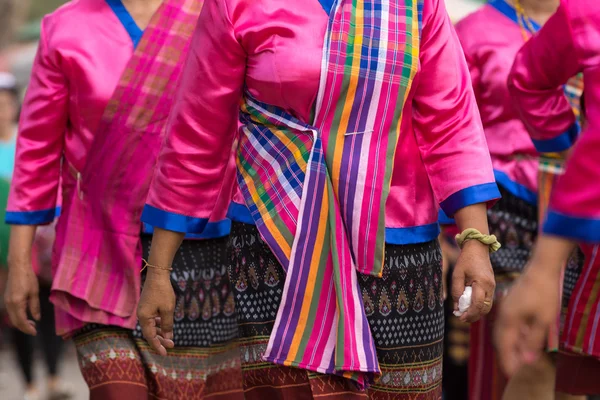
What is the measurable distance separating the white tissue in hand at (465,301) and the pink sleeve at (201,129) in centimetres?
74

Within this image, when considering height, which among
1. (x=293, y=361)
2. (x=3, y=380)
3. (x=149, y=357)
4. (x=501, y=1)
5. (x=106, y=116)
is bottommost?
(x=3, y=380)

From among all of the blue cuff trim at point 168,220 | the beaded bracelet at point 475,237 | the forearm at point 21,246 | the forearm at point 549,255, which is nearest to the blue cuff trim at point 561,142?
the beaded bracelet at point 475,237

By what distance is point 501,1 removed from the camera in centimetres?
481

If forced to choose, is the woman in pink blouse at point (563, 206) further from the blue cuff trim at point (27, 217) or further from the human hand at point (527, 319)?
the blue cuff trim at point (27, 217)

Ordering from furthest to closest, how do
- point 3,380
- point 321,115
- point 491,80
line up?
point 3,380 < point 491,80 < point 321,115

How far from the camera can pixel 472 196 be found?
312 centimetres

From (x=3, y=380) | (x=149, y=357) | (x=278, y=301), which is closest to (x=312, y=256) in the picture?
(x=278, y=301)

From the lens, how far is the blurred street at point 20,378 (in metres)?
7.78

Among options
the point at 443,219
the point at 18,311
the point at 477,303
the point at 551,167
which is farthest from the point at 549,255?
the point at 551,167

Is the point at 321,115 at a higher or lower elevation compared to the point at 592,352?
higher

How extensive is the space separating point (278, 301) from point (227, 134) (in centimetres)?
48

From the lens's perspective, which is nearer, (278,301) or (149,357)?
(278,301)

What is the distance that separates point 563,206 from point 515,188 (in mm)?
2434

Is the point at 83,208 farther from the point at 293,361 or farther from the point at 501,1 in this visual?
the point at 501,1
